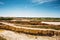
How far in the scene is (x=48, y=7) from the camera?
1.95 metres

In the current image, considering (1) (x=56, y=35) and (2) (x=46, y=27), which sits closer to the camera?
(1) (x=56, y=35)

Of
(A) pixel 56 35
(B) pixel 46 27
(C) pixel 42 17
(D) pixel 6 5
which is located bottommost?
(A) pixel 56 35

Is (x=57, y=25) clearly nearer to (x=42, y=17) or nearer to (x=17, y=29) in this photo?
(x=42, y=17)

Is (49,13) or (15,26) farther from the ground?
(49,13)

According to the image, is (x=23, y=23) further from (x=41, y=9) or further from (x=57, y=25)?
(x=57, y=25)

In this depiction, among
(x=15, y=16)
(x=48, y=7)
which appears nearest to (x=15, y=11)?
(x=15, y=16)

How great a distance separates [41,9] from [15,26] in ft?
1.67

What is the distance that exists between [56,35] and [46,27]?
0.72ft

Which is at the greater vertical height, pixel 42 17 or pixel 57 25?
pixel 42 17

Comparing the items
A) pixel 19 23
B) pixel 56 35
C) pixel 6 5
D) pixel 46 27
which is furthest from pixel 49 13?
pixel 6 5

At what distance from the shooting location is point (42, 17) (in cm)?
197

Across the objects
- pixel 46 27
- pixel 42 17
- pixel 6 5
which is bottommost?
pixel 46 27

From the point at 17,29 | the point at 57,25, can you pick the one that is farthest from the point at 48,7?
the point at 17,29

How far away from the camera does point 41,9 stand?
195 cm
